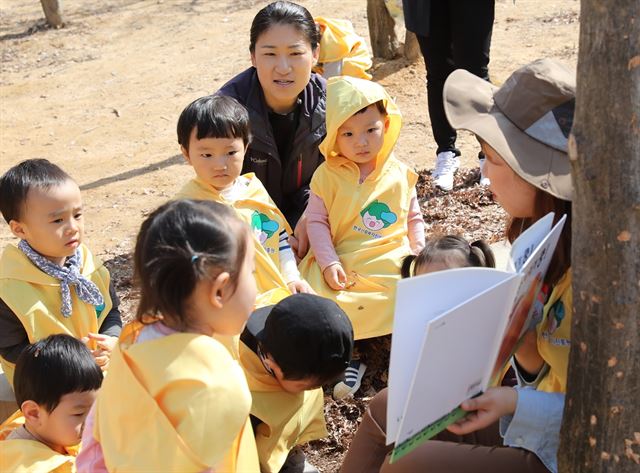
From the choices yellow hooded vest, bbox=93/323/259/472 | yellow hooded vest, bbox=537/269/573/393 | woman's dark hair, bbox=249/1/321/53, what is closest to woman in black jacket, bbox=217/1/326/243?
woman's dark hair, bbox=249/1/321/53

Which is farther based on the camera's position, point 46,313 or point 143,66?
point 143,66

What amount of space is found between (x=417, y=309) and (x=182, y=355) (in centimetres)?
51

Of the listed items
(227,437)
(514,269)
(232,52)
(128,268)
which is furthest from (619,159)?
(232,52)

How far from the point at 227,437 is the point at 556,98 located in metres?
1.20

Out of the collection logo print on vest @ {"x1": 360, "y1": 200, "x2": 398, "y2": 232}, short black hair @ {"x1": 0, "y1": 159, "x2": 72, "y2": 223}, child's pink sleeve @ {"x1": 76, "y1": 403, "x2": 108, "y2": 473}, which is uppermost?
short black hair @ {"x1": 0, "y1": 159, "x2": 72, "y2": 223}

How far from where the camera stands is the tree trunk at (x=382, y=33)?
7.49 metres

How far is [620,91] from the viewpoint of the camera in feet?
6.12

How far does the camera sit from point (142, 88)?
8.16 metres

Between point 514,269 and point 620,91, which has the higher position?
point 620,91

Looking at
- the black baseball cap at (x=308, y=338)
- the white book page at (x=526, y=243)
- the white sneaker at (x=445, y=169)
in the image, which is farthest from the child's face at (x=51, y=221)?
the white sneaker at (x=445, y=169)

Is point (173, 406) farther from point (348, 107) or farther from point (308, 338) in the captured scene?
point (348, 107)

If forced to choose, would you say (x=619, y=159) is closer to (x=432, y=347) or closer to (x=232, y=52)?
(x=432, y=347)

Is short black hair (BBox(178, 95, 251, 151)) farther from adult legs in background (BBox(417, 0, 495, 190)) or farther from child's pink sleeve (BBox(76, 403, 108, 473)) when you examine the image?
adult legs in background (BBox(417, 0, 495, 190))

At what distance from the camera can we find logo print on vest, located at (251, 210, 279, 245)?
3.68 meters
